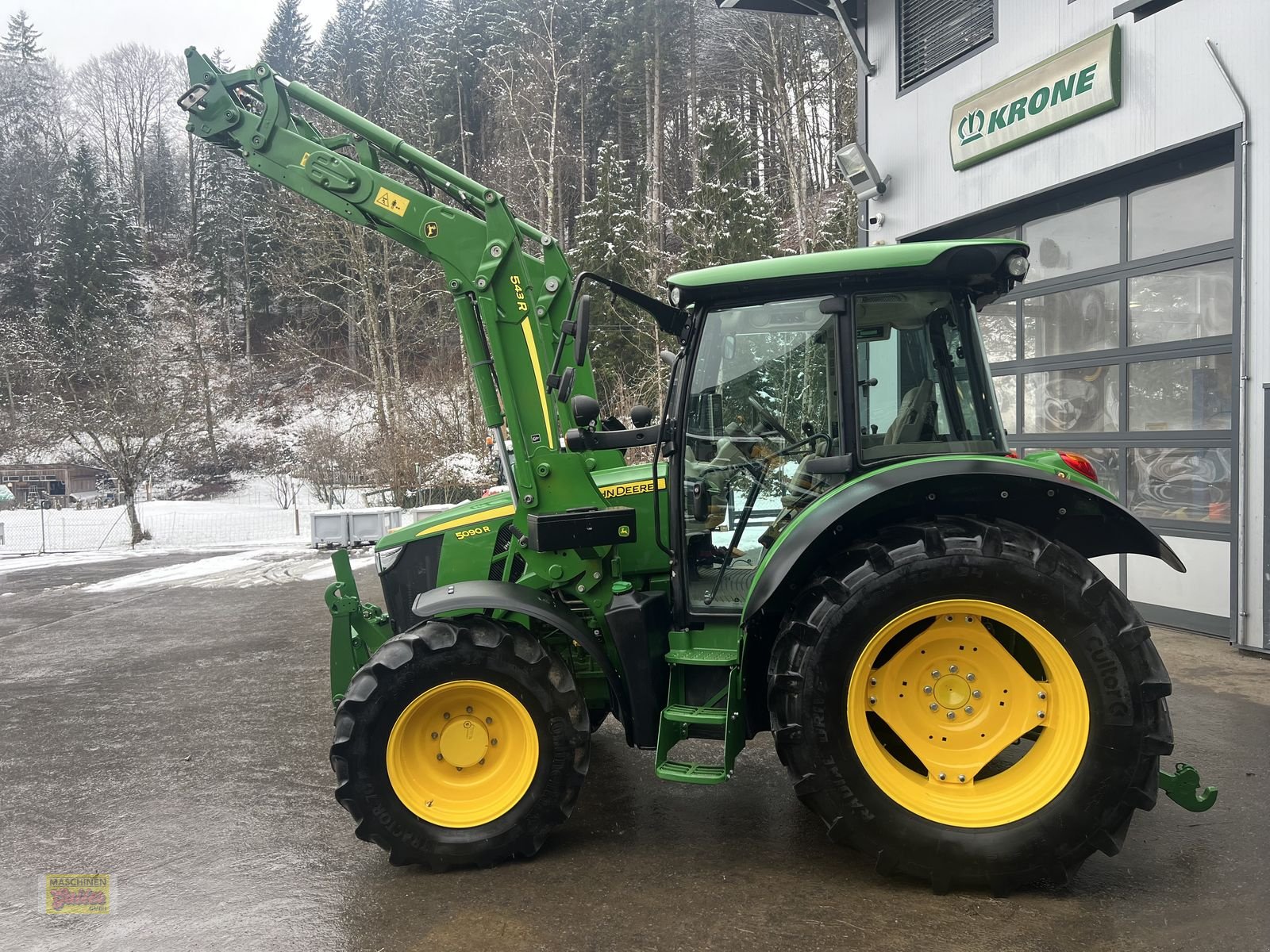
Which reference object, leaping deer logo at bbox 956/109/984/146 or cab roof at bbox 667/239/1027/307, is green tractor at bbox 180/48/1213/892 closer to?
cab roof at bbox 667/239/1027/307

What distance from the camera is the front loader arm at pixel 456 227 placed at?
4.00 metres

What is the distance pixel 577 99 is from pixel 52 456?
22.9 m

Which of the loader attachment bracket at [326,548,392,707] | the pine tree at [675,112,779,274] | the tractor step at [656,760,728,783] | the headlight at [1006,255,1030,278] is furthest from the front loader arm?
the pine tree at [675,112,779,274]

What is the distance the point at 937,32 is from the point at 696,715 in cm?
877

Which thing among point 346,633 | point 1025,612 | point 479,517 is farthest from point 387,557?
point 1025,612

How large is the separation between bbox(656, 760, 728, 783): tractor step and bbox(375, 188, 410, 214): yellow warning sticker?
278 cm

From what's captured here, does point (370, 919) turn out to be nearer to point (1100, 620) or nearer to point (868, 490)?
point (868, 490)

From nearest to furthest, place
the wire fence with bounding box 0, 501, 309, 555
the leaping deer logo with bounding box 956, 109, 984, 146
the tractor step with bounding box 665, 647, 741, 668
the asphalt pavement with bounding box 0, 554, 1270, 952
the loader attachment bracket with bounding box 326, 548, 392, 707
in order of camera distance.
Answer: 1. the asphalt pavement with bounding box 0, 554, 1270, 952
2. the tractor step with bounding box 665, 647, 741, 668
3. the loader attachment bracket with bounding box 326, 548, 392, 707
4. the leaping deer logo with bounding box 956, 109, 984, 146
5. the wire fence with bounding box 0, 501, 309, 555

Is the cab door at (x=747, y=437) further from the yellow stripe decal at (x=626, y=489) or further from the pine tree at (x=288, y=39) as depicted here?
the pine tree at (x=288, y=39)

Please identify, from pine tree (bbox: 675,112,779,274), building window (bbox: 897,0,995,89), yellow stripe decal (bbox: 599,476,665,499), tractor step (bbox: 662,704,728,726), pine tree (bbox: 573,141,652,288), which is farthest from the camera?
pine tree (bbox: 573,141,652,288)

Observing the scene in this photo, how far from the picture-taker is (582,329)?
325 centimetres

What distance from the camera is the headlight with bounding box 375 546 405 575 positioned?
448cm

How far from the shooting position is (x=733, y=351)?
11.6ft

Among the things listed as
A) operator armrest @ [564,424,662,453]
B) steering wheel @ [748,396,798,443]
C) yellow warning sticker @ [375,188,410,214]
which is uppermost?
yellow warning sticker @ [375,188,410,214]
